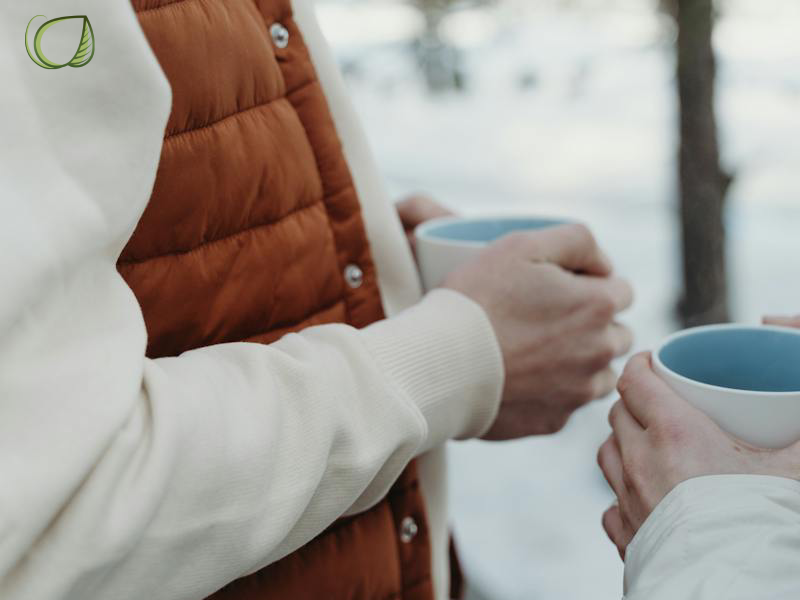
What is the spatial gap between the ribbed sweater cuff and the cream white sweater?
2 cm

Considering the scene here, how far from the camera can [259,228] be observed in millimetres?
771

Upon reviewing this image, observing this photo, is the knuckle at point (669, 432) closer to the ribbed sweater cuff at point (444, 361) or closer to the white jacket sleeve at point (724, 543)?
the white jacket sleeve at point (724, 543)

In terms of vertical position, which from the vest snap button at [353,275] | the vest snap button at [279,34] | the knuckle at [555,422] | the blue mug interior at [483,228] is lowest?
the knuckle at [555,422]

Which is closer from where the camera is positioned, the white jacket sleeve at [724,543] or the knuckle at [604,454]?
the white jacket sleeve at [724,543]

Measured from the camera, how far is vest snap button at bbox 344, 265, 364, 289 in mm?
836

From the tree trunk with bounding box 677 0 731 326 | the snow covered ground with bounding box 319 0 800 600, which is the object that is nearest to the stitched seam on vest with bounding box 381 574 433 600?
the snow covered ground with bounding box 319 0 800 600

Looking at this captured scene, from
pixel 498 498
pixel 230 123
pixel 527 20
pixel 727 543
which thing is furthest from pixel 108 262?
pixel 527 20

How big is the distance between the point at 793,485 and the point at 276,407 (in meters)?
0.35

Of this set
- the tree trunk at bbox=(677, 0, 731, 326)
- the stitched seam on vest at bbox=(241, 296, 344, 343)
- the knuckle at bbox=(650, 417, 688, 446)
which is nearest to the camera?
the knuckle at bbox=(650, 417, 688, 446)

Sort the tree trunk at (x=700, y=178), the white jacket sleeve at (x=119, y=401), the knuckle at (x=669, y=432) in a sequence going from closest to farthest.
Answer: the white jacket sleeve at (x=119, y=401) < the knuckle at (x=669, y=432) < the tree trunk at (x=700, y=178)

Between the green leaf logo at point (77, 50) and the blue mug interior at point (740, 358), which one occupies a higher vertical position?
the green leaf logo at point (77, 50)

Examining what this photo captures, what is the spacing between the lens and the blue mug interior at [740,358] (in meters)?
0.71

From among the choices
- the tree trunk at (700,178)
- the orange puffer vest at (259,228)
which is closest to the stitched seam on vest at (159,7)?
the orange puffer vest at (259,228)

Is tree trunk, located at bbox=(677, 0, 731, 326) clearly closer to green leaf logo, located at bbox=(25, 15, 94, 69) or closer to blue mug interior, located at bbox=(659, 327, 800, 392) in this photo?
blue mug interior, located at bbox=(659, 327, 800, 392)
